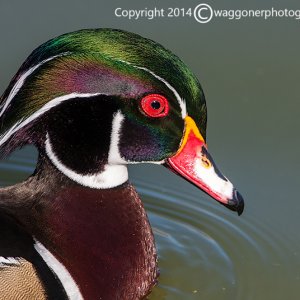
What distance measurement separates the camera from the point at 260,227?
15.6ft

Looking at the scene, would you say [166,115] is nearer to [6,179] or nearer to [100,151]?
[100,151]

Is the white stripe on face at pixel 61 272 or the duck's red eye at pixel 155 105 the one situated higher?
the duck's red eye at pixel 155 105

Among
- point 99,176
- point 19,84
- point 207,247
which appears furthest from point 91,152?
point 207,247

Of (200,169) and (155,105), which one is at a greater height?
(155,105)

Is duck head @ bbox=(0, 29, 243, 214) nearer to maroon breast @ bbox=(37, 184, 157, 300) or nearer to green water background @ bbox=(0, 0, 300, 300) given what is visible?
maroon breast @ bbox=(37, 184, 157, 300)

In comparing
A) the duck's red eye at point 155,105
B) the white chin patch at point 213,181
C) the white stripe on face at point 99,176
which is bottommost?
the white stripe on face at point 99,176

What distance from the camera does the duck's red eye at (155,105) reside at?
374 centimetres

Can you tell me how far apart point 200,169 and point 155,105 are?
13.8 inches

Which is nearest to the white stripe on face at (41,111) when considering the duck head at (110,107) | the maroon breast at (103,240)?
A: the duck head at (110,107)

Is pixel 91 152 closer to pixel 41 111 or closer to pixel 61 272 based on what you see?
pixel 41 111

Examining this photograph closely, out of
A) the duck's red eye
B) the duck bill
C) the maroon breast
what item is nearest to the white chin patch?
the duck bill

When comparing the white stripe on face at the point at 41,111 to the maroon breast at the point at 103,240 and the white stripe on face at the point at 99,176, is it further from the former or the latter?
the maroon breast at the point at 103,240

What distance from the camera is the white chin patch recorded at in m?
3.88

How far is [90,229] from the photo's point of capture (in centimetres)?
394
